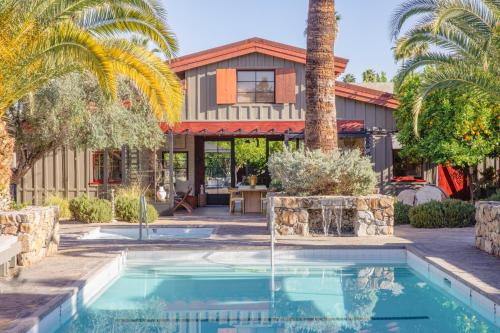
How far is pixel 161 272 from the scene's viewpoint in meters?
9.51

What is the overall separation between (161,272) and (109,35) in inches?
182

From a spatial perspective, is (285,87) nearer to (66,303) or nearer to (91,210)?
(91,210)

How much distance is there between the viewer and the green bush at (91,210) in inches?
592

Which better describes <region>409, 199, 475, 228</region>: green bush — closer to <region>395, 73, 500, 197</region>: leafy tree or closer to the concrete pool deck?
the concrete pool deck

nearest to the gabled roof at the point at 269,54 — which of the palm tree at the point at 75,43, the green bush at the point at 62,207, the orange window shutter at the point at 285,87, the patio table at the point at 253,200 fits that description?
the orange window shutter at the point at 285,87

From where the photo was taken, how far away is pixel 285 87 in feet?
61.8

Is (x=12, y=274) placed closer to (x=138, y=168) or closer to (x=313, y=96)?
(x=313, y=96)

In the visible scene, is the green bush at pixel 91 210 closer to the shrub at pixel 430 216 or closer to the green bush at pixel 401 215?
the green bush at pixel 401 215

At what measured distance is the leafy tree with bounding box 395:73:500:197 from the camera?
16.4 meters

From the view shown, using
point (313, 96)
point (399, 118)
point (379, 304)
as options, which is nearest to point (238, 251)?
point (379, 304)

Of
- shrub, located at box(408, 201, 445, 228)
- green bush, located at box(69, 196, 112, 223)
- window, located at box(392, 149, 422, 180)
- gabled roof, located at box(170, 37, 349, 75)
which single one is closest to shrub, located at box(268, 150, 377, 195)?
Answer: shrub, located at box(408, 201, 445, 228)

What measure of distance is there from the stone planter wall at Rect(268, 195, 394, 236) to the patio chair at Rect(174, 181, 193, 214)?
7057 millimetres

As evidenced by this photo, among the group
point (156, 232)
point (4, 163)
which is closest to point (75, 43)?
point (4, 163)

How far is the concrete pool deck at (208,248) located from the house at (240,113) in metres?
4.63
